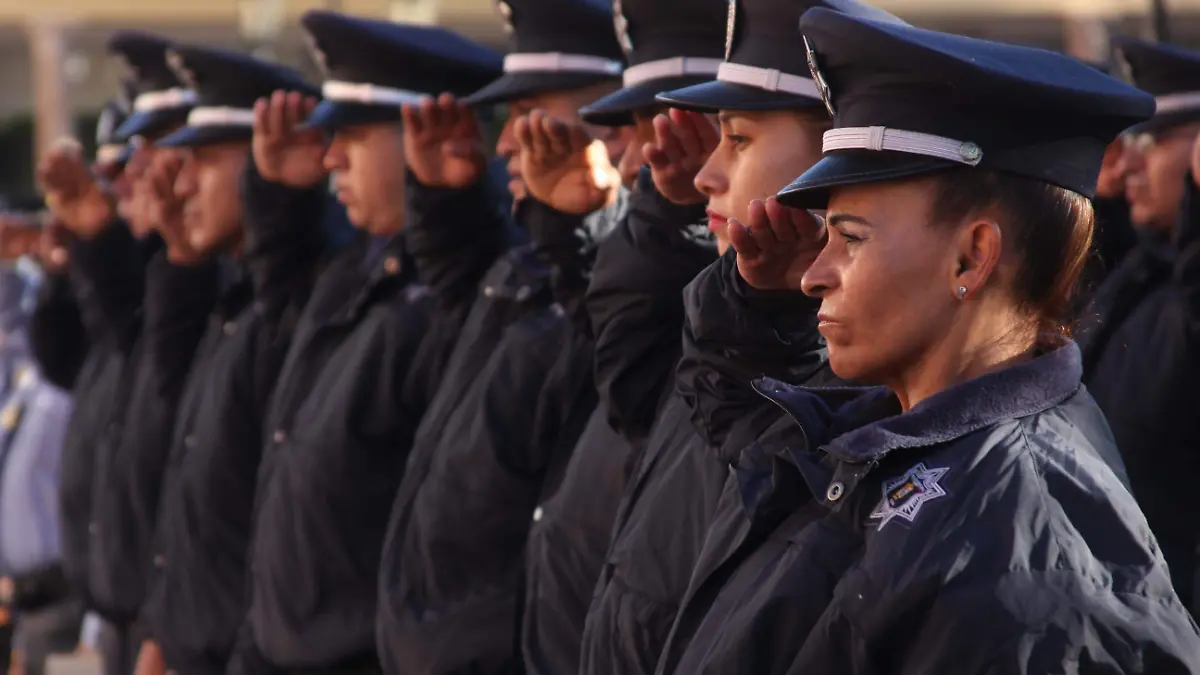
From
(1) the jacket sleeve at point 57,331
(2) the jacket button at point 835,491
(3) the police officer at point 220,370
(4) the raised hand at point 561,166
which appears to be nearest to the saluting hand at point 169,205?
(3) the police officer at point 220,370

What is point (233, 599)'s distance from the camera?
5.68 metres

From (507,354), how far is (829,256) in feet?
6.17

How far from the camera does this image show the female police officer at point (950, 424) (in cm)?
201

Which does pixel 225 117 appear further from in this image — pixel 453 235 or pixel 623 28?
pixel 623 28

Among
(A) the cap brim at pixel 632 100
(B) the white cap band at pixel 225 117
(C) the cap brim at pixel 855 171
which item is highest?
(C) the cap brim at pixel 855 171

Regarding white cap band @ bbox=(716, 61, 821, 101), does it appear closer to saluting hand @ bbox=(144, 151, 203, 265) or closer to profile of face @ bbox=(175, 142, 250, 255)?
profile of face @ bbox=(175, 142, 250, 255)

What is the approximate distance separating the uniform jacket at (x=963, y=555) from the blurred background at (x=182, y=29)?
14593mm

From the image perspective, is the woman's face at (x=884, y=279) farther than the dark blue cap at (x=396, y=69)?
No

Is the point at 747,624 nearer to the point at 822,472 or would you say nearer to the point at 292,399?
the point at 822,472

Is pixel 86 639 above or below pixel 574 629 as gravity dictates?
below

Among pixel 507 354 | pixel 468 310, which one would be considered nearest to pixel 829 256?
pixel 507 354

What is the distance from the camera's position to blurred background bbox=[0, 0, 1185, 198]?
56.3 feet

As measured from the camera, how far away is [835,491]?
2.26 meters

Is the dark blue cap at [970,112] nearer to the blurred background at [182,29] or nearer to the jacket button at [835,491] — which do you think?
the jacket button at [835,491]
